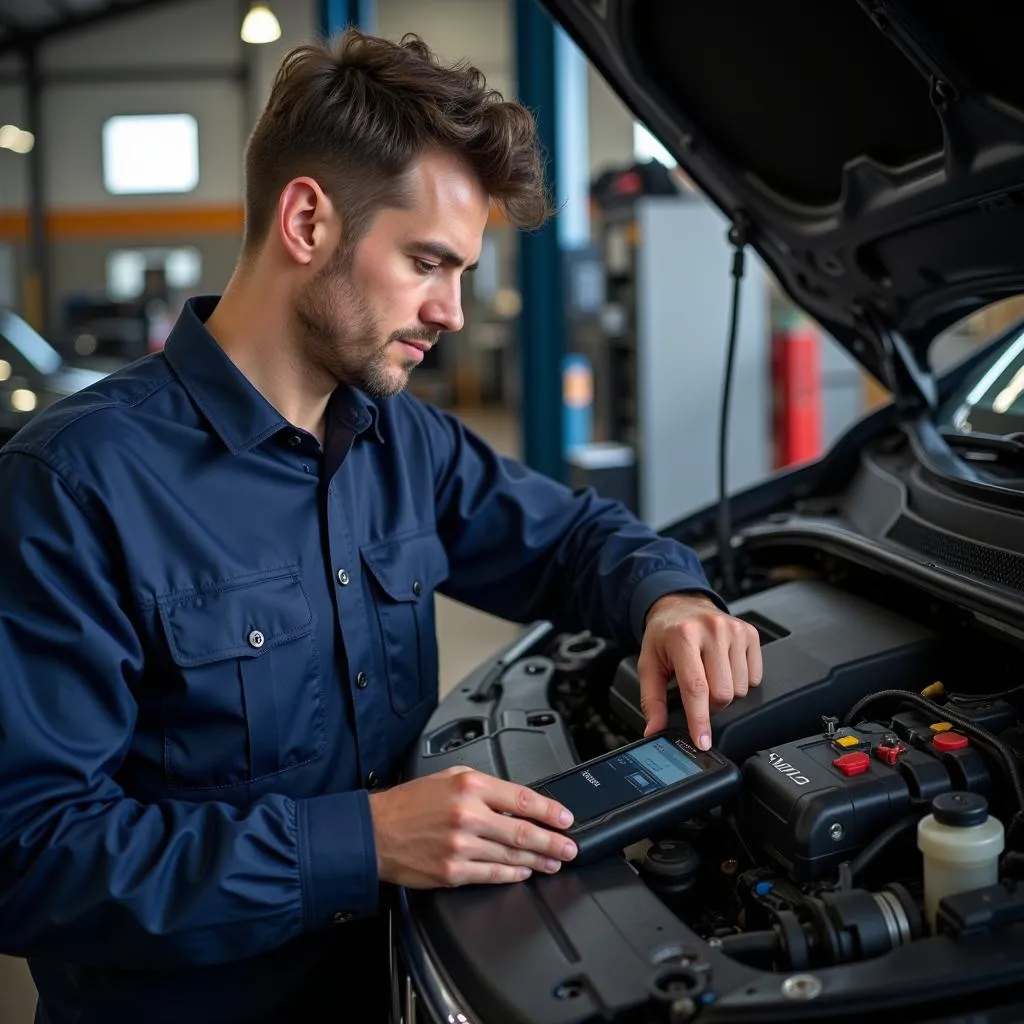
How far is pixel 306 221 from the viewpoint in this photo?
4.31 feet

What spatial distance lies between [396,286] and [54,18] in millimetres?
14497

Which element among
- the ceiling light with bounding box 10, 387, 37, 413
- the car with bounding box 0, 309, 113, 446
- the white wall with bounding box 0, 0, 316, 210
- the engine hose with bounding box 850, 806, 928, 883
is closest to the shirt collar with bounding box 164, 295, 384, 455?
the engine hose with bounding box 850, 806, 928, 883

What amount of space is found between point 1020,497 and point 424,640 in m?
0.74

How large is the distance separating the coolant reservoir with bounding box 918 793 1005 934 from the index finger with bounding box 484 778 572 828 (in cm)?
30

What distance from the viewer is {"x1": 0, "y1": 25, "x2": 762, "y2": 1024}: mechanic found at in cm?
102

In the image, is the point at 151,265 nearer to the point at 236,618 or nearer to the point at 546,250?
the point at 546,250

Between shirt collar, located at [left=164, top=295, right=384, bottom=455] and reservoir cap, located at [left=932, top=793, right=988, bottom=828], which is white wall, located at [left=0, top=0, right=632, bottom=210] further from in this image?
reservoir cap, located at [left=932, top=793, right=988, bottom=828]

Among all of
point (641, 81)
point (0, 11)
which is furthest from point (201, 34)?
point (641, 81)

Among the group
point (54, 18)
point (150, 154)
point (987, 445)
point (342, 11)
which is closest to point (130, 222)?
point (150, 154)

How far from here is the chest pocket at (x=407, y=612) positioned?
142 centimetres

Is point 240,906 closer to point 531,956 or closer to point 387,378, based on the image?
point 531,956

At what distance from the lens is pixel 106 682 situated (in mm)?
1099

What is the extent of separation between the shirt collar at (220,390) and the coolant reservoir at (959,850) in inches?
31.0

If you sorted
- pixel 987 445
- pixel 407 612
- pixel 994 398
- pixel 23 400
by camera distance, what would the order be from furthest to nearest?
pixel 23 400 → pixel 994 398 → pixel 987 445 → pixel 407 612
